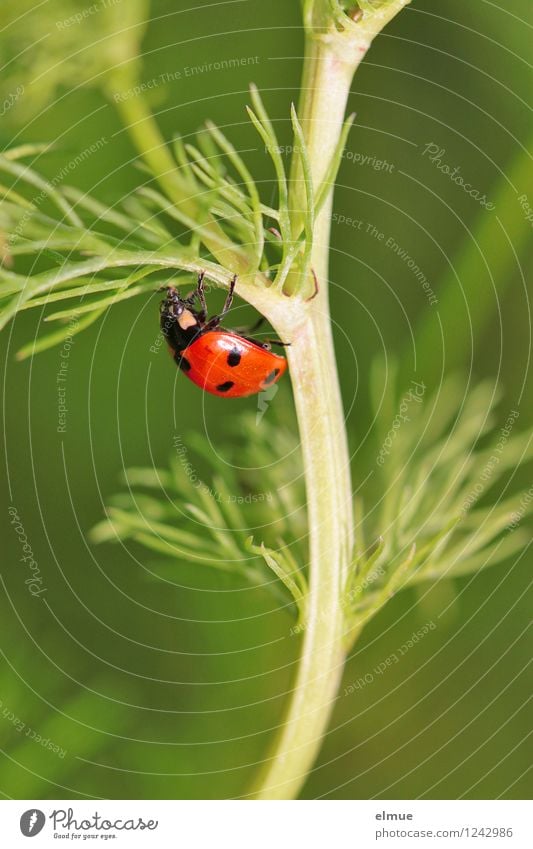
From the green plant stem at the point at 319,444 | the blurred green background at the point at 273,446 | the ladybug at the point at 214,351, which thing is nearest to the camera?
the green plant stem at the point at 319,444

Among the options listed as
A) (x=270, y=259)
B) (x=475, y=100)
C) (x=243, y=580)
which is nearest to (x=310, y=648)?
(x=243, y=580)

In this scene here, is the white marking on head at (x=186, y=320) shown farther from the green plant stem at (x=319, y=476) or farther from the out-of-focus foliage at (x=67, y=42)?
the out-of-focus foliage at (x=67, y=42)

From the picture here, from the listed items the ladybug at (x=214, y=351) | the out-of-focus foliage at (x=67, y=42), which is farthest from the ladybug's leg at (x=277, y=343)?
the out-of-focus foliage at (x=67, y=42)

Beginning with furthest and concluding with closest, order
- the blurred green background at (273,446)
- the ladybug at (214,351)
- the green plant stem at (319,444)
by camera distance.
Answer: the blurred green background at (273,446) < the ladybug at (214,351) < the green plant stem at (319,444)

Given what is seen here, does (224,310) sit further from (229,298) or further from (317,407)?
(317,407)

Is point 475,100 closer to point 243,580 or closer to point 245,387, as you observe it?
point 245,387

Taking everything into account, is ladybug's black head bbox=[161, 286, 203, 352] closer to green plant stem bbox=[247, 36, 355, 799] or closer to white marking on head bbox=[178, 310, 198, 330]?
white marking on head bbox=[178, 310, 198, 330]

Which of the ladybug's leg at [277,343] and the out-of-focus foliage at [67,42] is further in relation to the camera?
the out-of-focus foliage at [67,42]

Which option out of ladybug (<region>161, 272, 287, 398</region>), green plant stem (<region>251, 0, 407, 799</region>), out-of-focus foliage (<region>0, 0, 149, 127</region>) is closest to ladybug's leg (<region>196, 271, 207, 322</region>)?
ladybug (<region>161, 272, 287, 398</region>)
